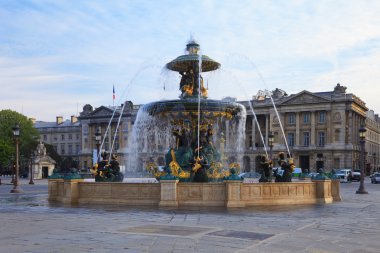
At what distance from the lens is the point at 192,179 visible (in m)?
21.2

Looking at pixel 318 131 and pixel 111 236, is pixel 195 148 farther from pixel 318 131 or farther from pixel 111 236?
pixel 318 131

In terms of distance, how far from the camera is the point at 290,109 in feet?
340

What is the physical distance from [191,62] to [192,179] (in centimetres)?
535

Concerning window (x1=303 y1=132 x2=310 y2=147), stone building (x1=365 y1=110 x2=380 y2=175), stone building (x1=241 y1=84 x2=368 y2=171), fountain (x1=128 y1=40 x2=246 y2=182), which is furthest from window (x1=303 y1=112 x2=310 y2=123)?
fountain (x1=128 y1=40 x2=246 y2=182)

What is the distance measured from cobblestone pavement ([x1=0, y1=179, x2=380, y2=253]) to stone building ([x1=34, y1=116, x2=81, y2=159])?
125 metres

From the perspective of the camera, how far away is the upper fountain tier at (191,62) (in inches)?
898

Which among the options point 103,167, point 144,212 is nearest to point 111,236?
point 144,212

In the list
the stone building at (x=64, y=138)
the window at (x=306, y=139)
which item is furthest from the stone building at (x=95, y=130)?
the window at (x=306, y=139)

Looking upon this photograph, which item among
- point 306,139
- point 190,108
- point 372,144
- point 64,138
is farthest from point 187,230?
point 64,138

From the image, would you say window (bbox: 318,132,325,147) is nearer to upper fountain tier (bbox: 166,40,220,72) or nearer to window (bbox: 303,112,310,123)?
window (bbox: 303,112,310,123)

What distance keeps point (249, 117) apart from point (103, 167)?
9230cm

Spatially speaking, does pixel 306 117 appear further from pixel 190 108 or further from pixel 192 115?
pixel 190 108

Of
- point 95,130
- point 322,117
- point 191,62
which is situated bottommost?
point 191,62

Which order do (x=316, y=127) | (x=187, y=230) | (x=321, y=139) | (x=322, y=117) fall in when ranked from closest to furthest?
(x=187, y=230) → (x=322, y=117) → (x=321, y=139) → (x=316, y=127)
